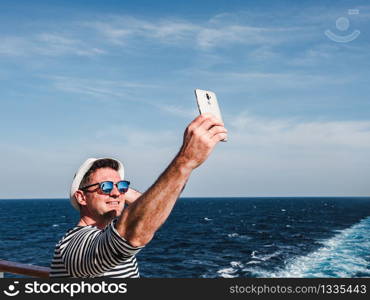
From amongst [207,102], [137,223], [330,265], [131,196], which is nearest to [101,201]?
[131,196]

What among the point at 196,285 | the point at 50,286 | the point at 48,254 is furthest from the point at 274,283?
the point at 48,254

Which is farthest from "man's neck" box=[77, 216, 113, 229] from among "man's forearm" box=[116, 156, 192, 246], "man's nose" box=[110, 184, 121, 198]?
"man's forearm" box=[116, 156, 192, 246]

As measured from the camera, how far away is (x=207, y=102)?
1.84m

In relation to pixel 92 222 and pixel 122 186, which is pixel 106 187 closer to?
pixel 122 186

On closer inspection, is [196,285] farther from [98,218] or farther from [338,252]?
[338,252]

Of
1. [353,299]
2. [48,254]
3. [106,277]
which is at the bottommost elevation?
[353,299]

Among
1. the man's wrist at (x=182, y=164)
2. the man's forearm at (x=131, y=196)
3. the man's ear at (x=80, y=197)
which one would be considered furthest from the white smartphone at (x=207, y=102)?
the man's forearm at (x=131, y=196)

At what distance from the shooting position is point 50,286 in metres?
2.61

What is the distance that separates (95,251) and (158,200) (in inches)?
19.2

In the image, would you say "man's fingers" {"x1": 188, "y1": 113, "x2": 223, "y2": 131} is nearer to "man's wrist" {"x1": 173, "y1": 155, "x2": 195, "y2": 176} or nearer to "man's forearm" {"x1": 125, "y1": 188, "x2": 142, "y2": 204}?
"man's wrist" {"x1": 173, "y1": 155, "x2": 195, "y2": 176}

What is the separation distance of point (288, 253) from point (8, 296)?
131 feet

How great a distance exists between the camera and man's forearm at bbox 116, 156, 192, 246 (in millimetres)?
1647

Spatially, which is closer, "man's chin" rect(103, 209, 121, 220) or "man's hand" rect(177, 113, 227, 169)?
"man's hand" rect(177, 113, 227, 169)

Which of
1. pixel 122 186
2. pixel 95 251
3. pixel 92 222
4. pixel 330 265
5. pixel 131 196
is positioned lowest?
pixel 95 251
